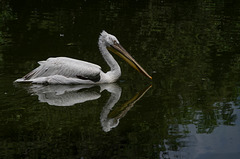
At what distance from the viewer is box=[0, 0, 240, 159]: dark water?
5012mm

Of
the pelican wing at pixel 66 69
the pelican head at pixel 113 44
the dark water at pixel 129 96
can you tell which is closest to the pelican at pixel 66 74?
the pelican wing at pixel 66 69

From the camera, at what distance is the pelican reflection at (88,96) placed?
606 centimetres

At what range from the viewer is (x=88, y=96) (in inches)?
274

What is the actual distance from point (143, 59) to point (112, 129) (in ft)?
12.4

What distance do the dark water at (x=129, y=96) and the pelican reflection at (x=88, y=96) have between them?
0.05 feet

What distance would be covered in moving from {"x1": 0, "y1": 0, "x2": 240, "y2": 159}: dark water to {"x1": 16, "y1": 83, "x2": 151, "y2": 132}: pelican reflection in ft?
0.05

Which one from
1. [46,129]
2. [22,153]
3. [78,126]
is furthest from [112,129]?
[22,153]

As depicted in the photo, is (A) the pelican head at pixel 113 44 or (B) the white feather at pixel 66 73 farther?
(A) the pelican head at pixel 113 44

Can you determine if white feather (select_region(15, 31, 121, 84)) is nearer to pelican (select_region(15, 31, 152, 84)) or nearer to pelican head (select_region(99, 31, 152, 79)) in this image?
pelican (select_region(15, 31, 152, 84))

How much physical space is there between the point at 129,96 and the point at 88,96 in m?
0.67

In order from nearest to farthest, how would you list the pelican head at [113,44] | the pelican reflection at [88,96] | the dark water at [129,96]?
the dark water at [129,96]
the pelican reflection at [88,96]
the pelican head at [113,44]

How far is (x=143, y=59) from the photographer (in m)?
9.05

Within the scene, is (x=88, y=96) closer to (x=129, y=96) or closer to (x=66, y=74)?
(x=129, y=96)

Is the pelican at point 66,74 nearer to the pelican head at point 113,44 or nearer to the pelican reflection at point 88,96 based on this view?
the pelican reflection at point 88,96
